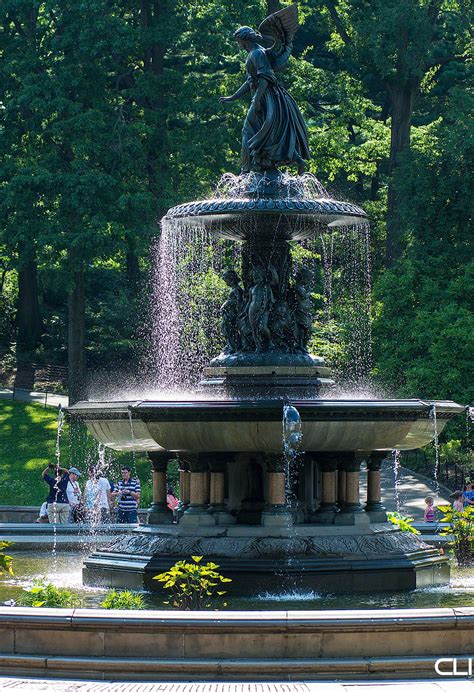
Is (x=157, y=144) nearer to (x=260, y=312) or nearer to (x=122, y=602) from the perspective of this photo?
(x=260, y=312)

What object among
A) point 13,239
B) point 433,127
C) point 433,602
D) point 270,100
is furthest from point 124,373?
point 433,602

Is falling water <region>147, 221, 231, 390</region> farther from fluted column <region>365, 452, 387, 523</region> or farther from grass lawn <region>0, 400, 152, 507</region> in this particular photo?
fluted column <region>365, 452, 387, 523</region>

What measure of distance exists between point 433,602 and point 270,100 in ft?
21.4

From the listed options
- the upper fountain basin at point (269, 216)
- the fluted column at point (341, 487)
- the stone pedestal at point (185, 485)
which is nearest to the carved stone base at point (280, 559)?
the fluted column at point (341, 487)

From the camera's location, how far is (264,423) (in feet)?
53.3

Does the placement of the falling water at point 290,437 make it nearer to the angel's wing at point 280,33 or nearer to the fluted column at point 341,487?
the fluted column at point 341,487

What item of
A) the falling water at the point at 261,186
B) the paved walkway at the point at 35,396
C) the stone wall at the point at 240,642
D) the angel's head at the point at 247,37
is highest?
the angel's head at the point at 247,37

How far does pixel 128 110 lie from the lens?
46875mm

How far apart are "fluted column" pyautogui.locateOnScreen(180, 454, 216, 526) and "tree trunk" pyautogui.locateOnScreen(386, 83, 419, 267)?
86.3ft

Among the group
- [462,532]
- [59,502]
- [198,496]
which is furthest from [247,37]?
[59,502]

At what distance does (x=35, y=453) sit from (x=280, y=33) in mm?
22054

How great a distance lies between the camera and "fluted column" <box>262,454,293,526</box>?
16.7 m

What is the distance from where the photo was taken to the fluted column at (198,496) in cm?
1698

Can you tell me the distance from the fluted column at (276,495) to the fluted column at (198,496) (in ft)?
2.14
